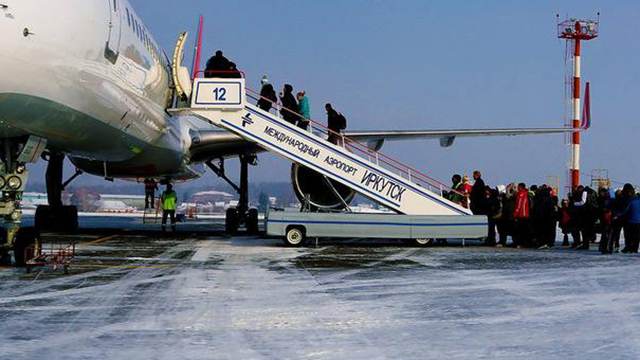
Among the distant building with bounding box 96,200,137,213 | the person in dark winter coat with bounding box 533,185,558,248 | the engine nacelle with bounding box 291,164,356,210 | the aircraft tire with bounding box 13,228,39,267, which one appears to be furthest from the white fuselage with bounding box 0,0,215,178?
the distant building with bounding box 96,200,137,213

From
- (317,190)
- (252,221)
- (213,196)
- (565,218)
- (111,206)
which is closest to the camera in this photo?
(565,218)

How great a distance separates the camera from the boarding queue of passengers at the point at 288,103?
16531mm

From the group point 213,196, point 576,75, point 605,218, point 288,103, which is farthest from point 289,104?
point 213,196

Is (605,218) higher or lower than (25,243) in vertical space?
higher

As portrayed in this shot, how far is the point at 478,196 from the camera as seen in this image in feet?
55.5

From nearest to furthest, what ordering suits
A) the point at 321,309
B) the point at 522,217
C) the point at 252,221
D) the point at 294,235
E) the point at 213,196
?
the point at 321,309 < the point at 294,235 < the point at 522,217 < the point at 252,221 < the point at 213,196

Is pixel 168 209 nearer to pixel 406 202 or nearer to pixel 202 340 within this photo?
pixel 406 202

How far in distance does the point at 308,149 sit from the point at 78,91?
251 inches

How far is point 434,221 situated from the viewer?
15484mm

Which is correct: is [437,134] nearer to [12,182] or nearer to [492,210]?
[492,210]

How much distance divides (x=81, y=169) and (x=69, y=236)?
2.43m

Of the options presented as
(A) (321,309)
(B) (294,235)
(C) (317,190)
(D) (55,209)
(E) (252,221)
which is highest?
(C) (317,190)

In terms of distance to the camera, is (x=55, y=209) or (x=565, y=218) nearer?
(x=565, y=218)

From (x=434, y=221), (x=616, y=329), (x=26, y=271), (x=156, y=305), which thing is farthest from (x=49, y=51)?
(x=434, y=221)
